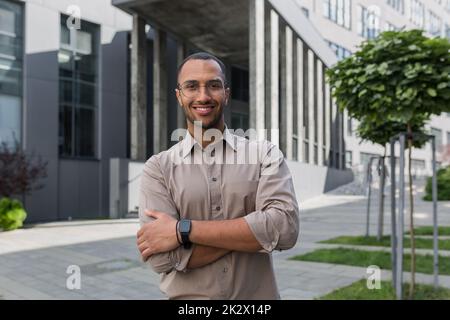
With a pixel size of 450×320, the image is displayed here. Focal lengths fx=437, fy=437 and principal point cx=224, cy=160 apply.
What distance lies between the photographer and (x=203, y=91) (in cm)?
200

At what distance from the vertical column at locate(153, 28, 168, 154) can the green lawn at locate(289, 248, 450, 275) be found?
542 inches

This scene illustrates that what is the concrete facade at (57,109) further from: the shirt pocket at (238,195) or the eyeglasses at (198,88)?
the shirt pocket at (238,195)

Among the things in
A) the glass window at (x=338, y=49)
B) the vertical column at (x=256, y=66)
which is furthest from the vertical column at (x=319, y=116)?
the vertical column at (x=256, y=66)

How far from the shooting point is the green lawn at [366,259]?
787cm

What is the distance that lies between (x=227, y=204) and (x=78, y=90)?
1869 centimetres

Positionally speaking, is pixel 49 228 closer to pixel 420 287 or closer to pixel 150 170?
pixel 420 287

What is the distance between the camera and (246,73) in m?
30.2

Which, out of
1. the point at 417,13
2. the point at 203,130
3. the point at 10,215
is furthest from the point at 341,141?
the point at 203,130

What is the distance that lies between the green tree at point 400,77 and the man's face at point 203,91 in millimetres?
4040

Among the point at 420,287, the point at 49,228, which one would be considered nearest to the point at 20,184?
the point at 49,228

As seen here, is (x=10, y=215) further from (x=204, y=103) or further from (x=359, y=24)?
(x=359, y=24)

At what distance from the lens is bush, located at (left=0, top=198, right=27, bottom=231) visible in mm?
14062

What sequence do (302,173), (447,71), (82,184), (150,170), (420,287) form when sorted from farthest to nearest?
(302,173) < (82,184) < (420,287) < (447,71) < (150,170)
